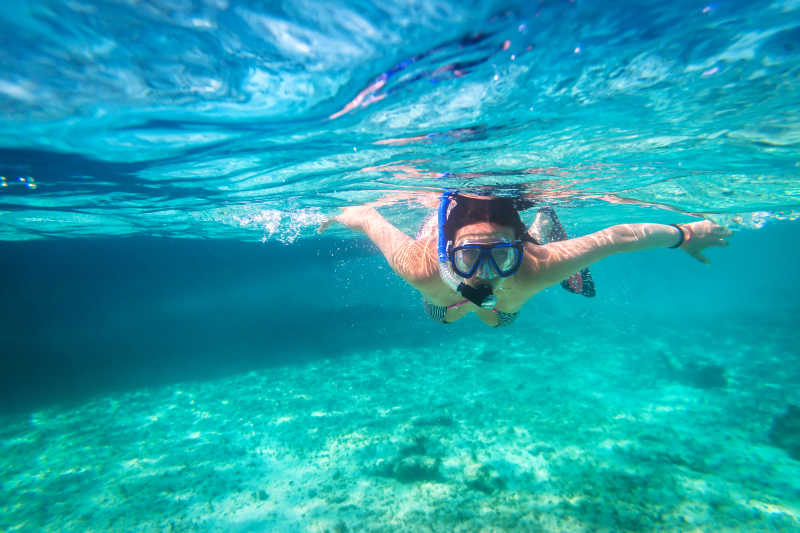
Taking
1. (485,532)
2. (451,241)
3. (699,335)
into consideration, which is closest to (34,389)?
(485,532)

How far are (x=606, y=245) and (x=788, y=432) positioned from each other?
1326 cm

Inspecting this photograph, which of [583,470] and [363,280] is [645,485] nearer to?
[583,470]

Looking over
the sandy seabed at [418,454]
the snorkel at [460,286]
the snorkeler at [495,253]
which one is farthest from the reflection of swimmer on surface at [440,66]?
the sandy seabed at [418,454]

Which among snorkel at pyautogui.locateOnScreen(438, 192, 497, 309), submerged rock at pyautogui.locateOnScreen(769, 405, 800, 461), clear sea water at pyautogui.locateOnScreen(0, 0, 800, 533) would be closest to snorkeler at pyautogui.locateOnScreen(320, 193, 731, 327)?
snorkel at pyautogui.locateOnScreen(438, 192, 497, 309)

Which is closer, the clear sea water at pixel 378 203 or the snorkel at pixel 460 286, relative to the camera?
the snorkel at pixel 460 286

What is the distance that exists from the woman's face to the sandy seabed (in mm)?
5812

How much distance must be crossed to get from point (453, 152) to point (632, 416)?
1141cm

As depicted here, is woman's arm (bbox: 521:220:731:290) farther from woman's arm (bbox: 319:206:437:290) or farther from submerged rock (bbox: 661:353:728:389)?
submerged rock (bbox: 661:353:728:389)

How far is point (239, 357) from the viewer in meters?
20.5

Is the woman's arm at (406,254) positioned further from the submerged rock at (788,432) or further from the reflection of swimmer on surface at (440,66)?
the submerged rock at (788,432)

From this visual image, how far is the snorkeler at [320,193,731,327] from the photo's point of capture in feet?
10.8

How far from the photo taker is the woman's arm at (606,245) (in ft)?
12.6

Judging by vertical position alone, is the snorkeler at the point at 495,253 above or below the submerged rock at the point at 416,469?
above

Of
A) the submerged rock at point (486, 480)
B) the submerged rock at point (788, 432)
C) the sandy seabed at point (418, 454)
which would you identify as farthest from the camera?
the submerged rock at point (788, 432)
